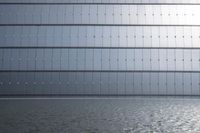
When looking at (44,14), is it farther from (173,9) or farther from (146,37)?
(173,9)

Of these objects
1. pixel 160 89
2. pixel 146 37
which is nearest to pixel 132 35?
pixel 146 37

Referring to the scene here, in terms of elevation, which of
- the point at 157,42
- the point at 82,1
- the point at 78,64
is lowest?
the point at 78,64

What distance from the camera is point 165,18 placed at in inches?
856

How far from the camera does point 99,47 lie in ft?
69.7

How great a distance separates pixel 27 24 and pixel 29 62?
9.79ft

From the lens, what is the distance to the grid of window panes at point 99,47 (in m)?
21.0

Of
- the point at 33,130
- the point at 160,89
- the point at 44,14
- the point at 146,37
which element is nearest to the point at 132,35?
the point at 146,37

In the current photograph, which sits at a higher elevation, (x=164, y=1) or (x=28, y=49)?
(x=164, y=1)

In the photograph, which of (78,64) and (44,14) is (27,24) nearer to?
(44,14)

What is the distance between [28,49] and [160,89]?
10.4 m

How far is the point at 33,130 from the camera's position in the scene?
6227 millimetres

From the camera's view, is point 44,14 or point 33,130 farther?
point 44,14

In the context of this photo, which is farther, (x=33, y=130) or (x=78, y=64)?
(x=78, y=64)

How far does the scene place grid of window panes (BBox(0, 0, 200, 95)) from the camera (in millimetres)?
20969
